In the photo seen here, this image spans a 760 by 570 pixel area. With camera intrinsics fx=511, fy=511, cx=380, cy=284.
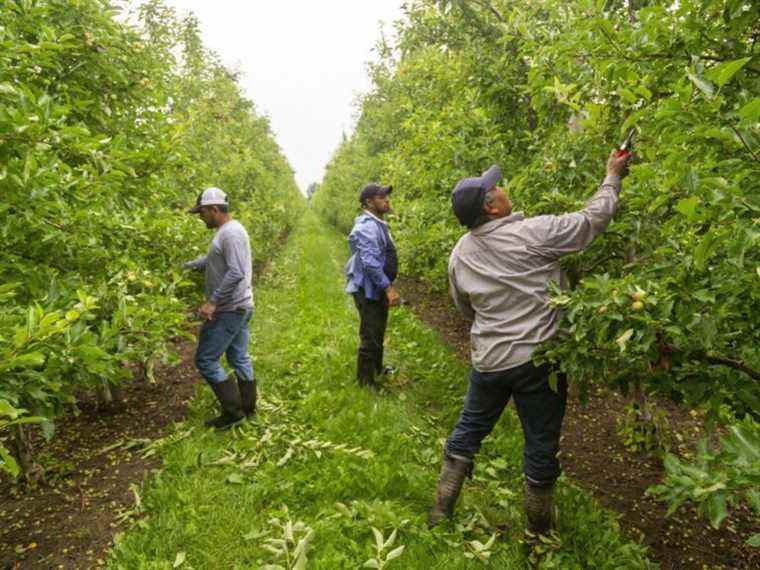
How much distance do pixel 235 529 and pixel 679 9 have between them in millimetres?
3922

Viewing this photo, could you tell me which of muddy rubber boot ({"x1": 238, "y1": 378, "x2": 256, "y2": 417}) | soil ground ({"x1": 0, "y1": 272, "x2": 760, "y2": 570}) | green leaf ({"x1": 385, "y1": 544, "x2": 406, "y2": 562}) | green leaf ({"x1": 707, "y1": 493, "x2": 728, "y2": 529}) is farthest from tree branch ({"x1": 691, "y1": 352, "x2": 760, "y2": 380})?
muddy rubber boot ({"x1": 238, "y1": 378, "x2": 256, "y2": 417})

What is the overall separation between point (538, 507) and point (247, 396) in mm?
3094

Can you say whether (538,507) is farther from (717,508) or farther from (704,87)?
(704,87)

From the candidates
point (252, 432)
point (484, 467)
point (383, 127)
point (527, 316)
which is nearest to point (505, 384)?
point (527, 316)

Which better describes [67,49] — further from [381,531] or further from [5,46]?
[381,531]

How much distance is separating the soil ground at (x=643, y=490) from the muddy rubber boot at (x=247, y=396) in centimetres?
308

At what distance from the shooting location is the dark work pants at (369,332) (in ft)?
18.4

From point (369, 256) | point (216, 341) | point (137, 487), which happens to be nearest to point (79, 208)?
point (216, 341)

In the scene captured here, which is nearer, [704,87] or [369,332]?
[704,87]

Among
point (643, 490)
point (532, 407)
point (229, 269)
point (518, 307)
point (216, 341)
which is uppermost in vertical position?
point (229, 269)

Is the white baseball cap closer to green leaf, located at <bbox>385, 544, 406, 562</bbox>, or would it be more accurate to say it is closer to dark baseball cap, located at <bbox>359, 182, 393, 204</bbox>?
dark baseball cap, located at <bbox>359, 182, 393, 204</bbox>

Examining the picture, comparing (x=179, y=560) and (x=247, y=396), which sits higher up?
(x=247, y=396)

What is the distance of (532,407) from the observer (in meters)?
3.08

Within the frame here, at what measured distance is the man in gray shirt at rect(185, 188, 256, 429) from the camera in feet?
15.6
